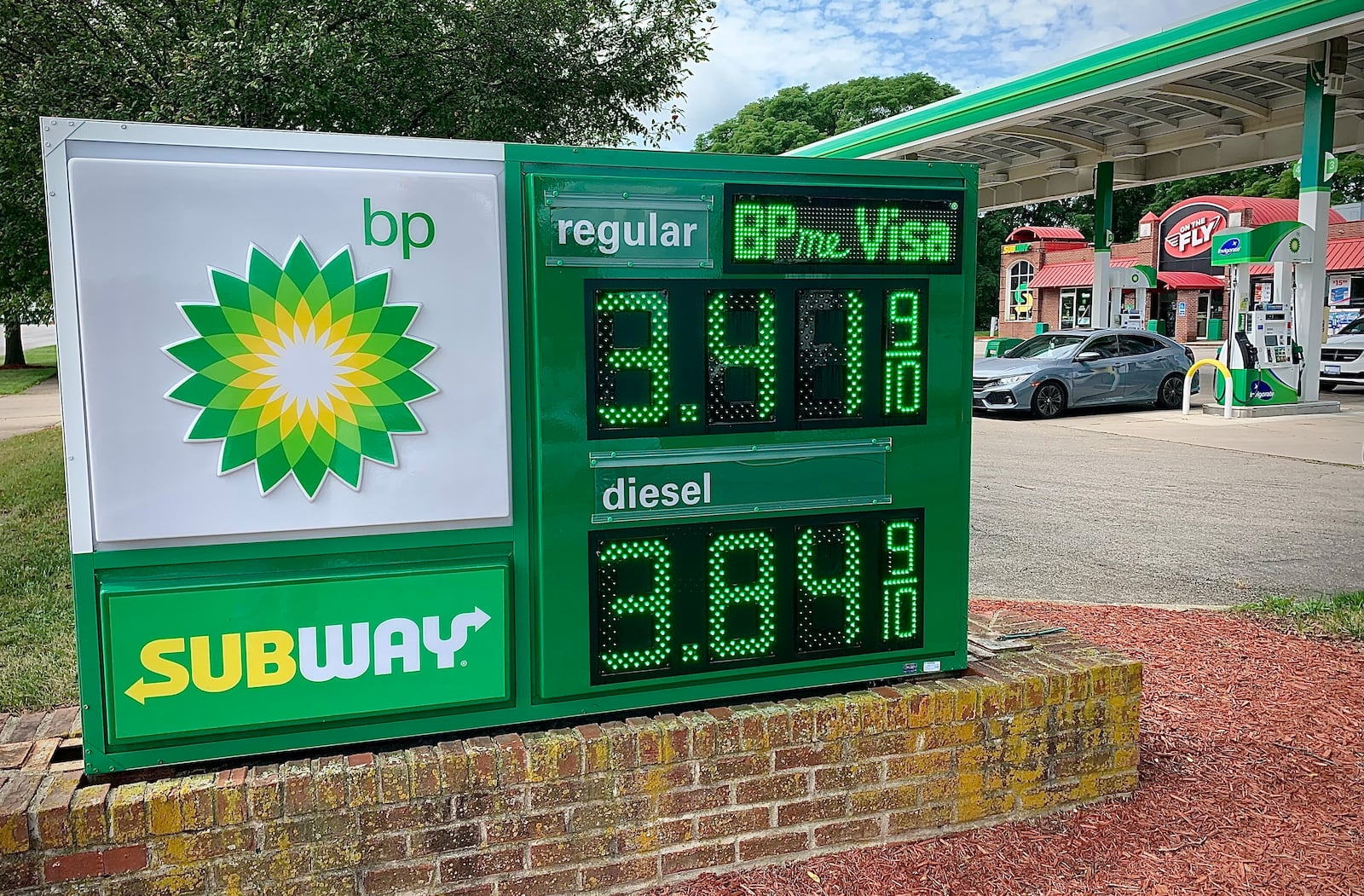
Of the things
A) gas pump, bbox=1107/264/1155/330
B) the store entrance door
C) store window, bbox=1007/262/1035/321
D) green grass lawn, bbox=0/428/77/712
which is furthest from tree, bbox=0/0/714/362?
the store entrance door

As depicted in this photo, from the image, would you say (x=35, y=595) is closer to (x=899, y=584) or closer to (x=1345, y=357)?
(x=899, y=584)

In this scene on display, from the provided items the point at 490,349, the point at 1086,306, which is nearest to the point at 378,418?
the point at 490,349

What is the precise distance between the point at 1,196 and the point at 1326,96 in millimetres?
19125

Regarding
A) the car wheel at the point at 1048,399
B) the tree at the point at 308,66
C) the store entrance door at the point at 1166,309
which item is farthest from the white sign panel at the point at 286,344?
the store entrance door at the point at 1166,309

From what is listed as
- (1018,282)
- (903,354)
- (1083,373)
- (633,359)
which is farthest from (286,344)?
(1018,282)

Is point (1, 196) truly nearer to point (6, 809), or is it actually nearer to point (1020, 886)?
point (6, 809)

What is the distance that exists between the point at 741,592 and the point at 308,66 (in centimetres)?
682

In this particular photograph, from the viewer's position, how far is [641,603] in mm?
3342

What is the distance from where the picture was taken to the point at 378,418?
10.0ft

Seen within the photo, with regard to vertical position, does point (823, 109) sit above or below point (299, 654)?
above

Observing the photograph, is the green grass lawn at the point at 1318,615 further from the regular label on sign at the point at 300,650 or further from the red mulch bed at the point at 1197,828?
the regular label on sign at the point at 300,650

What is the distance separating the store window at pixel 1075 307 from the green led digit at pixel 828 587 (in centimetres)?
5145

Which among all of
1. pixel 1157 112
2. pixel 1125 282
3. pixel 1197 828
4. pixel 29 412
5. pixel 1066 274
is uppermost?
pixel 1157 112

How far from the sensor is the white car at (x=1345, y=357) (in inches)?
894
